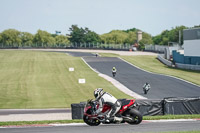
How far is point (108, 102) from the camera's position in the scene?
16766 millimetres

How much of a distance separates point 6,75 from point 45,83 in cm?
1269

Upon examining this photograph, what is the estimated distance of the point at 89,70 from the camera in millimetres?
63594

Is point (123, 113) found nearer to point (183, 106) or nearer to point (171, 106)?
point (171, 106)

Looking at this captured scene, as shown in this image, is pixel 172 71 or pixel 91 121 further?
pixel 172 71

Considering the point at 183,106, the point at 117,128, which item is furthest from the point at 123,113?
the point at 183,106

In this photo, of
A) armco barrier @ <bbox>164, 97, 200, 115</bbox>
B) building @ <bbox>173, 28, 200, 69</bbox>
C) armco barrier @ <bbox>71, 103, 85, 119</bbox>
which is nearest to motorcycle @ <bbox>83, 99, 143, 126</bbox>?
armco barrier @ <bbox>71, 103, 85, 119</bbox>

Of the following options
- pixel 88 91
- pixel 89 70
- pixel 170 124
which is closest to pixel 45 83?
pixel 88 91

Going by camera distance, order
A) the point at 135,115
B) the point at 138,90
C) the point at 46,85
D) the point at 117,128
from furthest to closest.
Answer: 1. the point at 46,85
2. the point at 138,90
3. the point at 135,115
4. the point at 117,128

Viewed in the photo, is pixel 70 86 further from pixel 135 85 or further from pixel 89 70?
pixel 89 70

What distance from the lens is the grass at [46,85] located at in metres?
36.5

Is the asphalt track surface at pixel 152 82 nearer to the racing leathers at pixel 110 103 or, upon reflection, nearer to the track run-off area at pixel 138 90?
the track run-off area at pixel 138 90

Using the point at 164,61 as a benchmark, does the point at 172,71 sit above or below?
below

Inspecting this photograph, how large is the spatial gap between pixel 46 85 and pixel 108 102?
30.9 metres

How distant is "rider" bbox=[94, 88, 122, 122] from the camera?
54.9 feet
